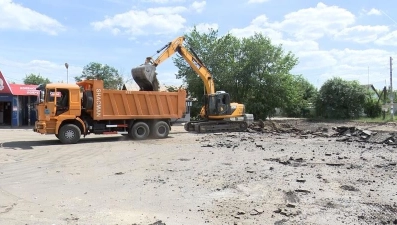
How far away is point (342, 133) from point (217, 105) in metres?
7.85

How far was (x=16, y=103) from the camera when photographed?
108ft

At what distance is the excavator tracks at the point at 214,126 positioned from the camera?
24734mm

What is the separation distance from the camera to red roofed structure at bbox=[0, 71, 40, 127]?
32094 mm

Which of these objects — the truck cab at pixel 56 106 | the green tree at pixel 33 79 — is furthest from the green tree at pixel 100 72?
the truck cab at pixel 56 106

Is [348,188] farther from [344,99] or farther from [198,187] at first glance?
[344,99]

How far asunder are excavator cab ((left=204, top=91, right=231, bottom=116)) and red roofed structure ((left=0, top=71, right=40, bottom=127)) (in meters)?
15.1

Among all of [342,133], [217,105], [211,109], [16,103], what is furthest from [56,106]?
[16,103]

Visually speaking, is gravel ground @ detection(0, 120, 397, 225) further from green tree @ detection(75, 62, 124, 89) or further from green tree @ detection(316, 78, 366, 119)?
green tree @ detection(75, 62, 124, 89)

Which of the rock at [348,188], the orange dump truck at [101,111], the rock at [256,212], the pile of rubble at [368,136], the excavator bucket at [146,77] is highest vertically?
the excavator bucket at [146,77]

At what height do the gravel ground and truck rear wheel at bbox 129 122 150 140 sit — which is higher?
truck rear wheel at bbox 129 122 150 140

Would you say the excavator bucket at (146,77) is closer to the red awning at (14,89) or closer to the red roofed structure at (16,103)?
the red roofed structure at (16,103)

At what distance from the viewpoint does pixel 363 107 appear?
1844 inches

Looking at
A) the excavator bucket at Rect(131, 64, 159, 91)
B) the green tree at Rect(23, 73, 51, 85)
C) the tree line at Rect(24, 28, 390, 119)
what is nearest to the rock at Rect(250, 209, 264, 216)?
the excavator bucket at Rect(131, 64, 159, 91)

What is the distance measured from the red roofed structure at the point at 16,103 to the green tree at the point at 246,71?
16461 millimetres
